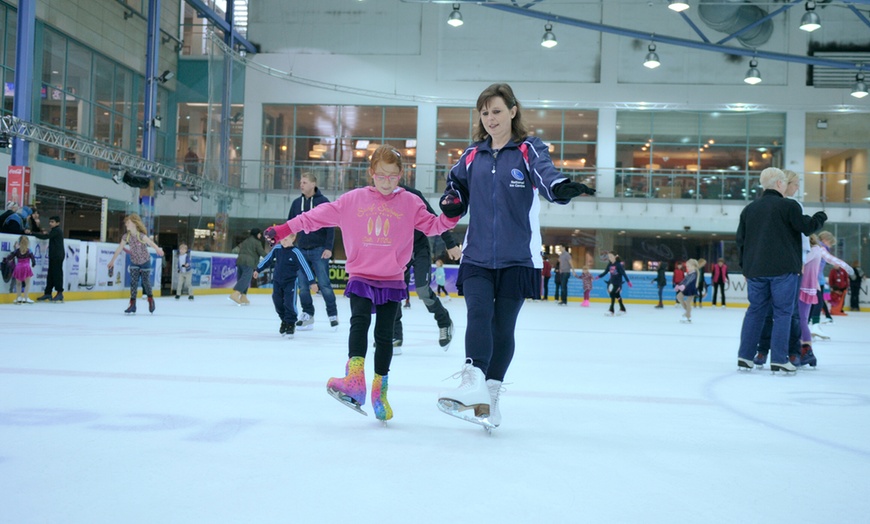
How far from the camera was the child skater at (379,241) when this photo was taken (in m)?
3.19

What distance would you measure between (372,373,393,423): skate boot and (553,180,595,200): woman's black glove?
3.43 ft

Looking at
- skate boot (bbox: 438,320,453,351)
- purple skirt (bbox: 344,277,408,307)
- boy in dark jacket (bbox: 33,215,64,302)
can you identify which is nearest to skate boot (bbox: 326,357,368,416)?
purple skirt (bbox: 344,277,408,307)

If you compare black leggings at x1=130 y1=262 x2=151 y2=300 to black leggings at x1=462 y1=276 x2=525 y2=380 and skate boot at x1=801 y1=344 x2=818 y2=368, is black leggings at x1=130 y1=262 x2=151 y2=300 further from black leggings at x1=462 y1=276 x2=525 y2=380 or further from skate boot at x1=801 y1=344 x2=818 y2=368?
black leggings at x1=462 y1=276 x2=525 y2=380

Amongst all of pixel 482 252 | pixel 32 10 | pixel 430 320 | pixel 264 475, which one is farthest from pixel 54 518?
pixel 32 10

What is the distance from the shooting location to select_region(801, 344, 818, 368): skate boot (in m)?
5.82

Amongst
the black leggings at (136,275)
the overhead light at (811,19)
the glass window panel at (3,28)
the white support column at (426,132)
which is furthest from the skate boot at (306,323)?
the white support column at (426,132)

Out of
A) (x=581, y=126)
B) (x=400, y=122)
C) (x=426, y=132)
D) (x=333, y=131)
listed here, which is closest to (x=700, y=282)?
(x=581, y=126)

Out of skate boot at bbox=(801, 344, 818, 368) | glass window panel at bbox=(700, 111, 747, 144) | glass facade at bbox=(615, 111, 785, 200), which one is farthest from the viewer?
glass window panel at bbox=(700, 111, 747, 144)

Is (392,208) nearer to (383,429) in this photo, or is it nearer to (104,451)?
(383,429)

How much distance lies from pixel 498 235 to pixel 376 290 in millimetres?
576

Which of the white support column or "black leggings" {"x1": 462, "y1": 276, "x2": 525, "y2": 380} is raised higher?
the white support column

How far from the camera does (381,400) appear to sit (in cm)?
306

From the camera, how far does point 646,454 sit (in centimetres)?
260

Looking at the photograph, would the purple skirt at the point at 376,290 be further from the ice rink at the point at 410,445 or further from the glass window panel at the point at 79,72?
the glass window panel at the point at 79,72
